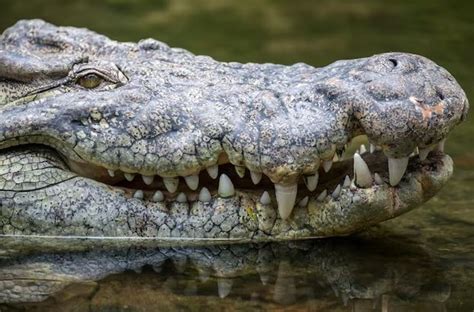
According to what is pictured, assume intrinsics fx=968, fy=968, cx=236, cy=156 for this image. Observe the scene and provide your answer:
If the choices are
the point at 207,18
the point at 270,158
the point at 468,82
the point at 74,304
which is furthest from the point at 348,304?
the point at 207,18

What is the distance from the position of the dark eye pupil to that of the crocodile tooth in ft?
3.99

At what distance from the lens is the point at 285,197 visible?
4336 millimetres

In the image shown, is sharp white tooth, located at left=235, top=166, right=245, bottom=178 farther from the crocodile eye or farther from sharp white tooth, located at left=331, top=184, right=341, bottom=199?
the crocodile eye

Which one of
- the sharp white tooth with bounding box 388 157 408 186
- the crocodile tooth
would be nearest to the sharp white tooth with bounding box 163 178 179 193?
Result: the crocodile tooth

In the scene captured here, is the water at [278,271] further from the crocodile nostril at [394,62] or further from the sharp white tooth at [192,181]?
the crocodile nostril at [394,62]

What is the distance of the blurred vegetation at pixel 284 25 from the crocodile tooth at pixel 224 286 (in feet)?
13.6

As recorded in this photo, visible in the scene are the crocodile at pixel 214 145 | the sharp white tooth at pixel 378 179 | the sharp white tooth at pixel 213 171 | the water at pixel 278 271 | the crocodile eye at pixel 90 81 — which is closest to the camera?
the water at pixel 278 271

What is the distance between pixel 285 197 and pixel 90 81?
1147 mm

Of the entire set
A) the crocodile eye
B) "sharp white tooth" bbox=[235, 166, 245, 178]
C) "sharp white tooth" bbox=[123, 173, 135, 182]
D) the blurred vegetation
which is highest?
the blurred vegetation

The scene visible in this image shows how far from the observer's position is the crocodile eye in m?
4.71

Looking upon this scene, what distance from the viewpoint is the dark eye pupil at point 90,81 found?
471 centimetres

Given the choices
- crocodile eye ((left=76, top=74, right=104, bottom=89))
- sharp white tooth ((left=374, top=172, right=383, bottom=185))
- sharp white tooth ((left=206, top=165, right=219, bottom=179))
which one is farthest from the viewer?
crocodile eye ((left=76, top=74, right=104, bottom=89))

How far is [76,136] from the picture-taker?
454 centimetres

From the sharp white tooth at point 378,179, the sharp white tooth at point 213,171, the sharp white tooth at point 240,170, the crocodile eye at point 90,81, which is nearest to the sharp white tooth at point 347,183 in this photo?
the sharp white tooth at point 378,179
